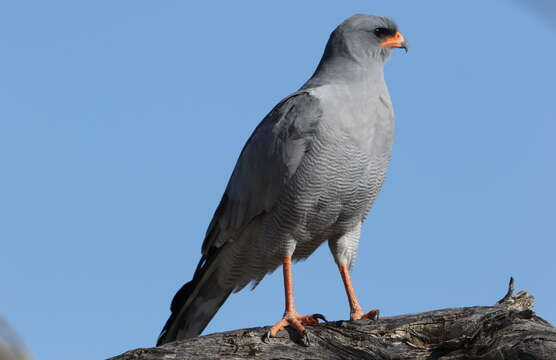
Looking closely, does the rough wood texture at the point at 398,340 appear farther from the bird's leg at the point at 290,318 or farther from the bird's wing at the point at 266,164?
the bird's wing at the point at 266,164

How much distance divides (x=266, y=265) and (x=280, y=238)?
500 millimetres

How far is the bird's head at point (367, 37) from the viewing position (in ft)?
22.1

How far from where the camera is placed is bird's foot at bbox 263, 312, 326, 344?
17.0 feet

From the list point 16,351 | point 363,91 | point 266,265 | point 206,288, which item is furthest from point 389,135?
point 16,351

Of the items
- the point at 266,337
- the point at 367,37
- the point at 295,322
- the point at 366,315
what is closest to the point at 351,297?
the point at 366,315

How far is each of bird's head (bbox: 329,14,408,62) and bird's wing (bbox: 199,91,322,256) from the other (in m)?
0.81

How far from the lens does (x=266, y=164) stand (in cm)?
619

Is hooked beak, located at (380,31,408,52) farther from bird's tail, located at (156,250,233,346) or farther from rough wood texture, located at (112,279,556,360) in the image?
rough wood texture, located at (112,279,556,360)

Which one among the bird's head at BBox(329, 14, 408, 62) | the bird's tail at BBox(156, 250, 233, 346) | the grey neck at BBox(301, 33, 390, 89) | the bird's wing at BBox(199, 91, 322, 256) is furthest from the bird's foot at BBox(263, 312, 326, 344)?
the bird's head at BBox(329, 14, 408, 62)

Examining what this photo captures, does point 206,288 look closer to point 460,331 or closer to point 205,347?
point 205,347

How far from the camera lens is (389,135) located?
6.20 m

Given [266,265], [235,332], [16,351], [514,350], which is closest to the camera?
[16,351]

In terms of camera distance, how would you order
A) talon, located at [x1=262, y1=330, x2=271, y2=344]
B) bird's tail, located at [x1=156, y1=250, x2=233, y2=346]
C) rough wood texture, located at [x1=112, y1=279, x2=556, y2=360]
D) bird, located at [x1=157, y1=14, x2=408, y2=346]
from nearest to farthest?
rough wood texture, located at [x1=112, y1=279, x2=556, y2=360]
talon, located at [x1=262, y1=330, x2=271, y2=344]
bird, located at [x1=157, y1=14, x2=408, y2=346]
bird's tail, located at [x1=156, y1=250, x2=233, y2=346]

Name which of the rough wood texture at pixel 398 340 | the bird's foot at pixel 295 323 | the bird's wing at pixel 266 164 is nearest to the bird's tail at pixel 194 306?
the bird's wing at pixel 266 164
